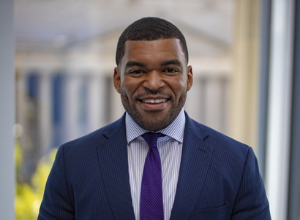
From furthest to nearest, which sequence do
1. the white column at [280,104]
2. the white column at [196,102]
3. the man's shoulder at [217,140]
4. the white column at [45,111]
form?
the white column at [196,102] → the white column at [45,111] → the white column at [280,104] → the man's shoulder at [217,140]

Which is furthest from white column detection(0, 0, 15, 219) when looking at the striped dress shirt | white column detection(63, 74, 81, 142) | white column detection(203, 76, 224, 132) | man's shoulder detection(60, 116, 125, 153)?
white column detection(203, 76, 224, 132)

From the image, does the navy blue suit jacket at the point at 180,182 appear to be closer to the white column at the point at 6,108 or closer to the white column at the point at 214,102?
the white column at the point at 6,108

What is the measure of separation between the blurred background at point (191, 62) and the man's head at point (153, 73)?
1.32m

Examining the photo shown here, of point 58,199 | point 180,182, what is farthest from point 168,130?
point 58,199

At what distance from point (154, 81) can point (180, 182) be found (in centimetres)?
30

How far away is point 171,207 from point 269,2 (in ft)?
5.63

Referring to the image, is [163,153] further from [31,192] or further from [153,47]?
[31,192]

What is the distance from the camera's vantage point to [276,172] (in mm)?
2275

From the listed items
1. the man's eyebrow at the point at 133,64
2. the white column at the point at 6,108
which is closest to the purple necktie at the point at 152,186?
the man's eyebrow at the point at 133,64

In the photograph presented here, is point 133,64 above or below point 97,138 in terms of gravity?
above

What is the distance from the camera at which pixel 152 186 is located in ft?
3.46

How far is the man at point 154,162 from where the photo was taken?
1031mm

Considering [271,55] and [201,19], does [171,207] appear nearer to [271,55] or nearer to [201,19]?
[271,55]

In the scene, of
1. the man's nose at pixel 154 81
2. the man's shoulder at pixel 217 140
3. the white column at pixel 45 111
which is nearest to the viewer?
the man's nose at pixel 154 81
